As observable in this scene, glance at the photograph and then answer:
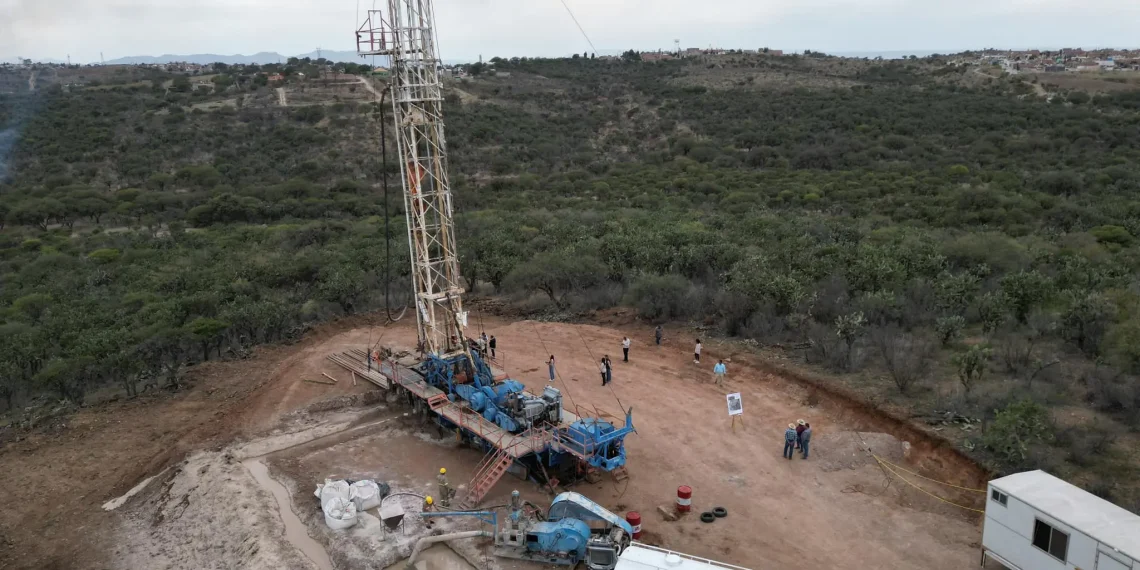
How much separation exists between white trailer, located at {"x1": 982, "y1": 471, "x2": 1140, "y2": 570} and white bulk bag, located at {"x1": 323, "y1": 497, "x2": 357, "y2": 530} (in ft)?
37.5

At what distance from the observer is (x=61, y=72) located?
10019cm

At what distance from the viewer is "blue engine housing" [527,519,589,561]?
12680mm

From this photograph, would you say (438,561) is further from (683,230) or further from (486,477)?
(683,230)

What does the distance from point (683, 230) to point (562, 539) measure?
21100 millimetres

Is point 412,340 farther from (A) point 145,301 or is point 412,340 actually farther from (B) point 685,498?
(B) point 685,498

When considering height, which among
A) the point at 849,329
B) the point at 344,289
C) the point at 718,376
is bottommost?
the point at 718,376

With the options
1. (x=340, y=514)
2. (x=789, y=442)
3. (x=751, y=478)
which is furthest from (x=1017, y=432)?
(x=340, y=514)

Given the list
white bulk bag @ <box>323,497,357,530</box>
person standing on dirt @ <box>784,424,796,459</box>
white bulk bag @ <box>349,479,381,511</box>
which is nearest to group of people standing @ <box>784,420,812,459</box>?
person standing on dirt @ <box>784,424,796,459</box>

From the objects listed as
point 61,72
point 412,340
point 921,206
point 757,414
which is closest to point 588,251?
point 412,340

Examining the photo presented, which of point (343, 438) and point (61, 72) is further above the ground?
A: point (61, 72)

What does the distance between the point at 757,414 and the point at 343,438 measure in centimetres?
1055

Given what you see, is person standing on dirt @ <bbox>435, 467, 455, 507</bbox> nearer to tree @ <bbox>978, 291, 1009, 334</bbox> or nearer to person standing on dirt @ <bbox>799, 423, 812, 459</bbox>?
person standing on dirt @ <bbox>799, 423, 812, 459</bbox>

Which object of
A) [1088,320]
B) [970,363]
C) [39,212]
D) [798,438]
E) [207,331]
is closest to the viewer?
[798,438]

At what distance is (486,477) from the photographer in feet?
48.8
